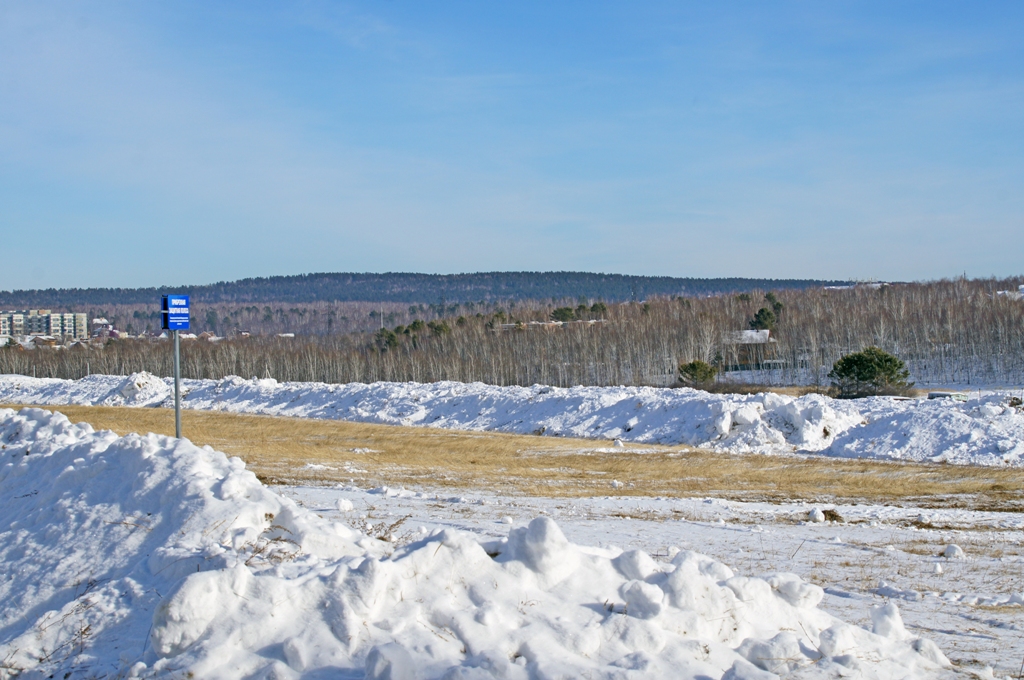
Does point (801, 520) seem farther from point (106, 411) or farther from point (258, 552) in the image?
point (106, 411)

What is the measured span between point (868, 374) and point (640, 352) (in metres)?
38.8

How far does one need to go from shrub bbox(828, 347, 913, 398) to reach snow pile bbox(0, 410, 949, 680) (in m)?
39.9

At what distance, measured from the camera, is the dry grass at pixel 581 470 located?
16.5 m

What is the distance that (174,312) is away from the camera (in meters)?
17.1

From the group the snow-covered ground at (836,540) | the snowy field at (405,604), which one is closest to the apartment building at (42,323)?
the snow-covered ground at (836,540)

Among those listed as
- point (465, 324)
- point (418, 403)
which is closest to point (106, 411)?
point (418, 403)

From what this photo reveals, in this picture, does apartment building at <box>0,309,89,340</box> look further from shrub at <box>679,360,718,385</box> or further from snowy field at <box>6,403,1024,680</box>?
snowy field at <box>6,403,1024,680</box>

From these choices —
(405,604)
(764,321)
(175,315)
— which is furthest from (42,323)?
(405,604)

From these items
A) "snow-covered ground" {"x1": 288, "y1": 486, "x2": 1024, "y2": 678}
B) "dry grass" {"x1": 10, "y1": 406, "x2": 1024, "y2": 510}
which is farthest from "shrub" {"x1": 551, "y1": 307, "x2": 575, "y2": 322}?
"snow-covered ground" {"x1": 288, "y1": 486, "x2": 1024, "y2": 678}

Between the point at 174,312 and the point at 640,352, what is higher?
the point at 174,312

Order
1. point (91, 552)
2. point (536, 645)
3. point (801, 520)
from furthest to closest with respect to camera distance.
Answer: point (801, 520) → point (91, 552) → point (536, 645)

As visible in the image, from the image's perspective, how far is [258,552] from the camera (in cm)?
657

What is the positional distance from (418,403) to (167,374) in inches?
2745

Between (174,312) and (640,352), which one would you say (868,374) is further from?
(640,352)
